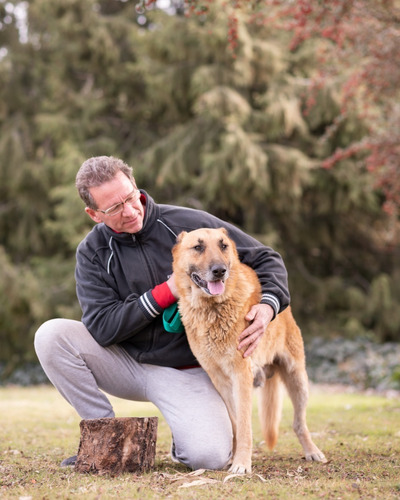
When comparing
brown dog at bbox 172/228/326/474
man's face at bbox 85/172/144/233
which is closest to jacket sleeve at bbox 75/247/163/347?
brown dog at bbox 172/228/326/474

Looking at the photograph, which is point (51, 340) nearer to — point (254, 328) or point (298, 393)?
point (254, 328)

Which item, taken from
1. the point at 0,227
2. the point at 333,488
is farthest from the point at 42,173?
the point at 333,488

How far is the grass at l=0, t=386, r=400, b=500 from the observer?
102 inches

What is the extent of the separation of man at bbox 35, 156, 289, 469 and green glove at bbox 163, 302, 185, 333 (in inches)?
3.4

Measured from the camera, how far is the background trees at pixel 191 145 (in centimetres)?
1050

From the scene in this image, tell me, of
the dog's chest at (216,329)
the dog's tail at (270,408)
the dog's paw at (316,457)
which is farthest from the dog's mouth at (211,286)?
the dog's paw at (316,457)

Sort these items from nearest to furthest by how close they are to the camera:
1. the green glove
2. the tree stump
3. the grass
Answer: the grass, the tree stump, the green glove

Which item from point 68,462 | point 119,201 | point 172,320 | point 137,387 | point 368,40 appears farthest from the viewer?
point 368,40

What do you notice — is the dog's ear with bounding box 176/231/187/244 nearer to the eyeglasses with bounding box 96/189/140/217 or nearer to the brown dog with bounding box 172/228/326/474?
the brown dog with bounding box 172/228/326/474

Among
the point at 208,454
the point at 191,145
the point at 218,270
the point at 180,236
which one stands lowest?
the point at 208,454

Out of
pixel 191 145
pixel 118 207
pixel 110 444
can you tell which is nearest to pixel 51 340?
pixel 110 444

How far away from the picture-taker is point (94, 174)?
→ 3461mm

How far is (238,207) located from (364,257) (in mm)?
3235

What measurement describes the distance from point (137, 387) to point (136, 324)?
51 cm
